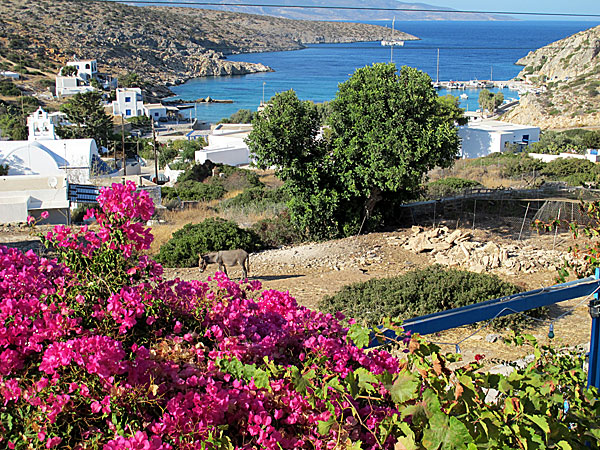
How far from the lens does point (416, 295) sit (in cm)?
980

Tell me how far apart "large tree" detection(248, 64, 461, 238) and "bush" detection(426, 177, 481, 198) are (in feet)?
17.6

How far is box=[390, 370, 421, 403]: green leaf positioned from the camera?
2416 millimetres

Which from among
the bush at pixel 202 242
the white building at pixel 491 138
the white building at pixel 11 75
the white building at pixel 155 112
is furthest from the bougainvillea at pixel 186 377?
the white building at pixel 11 75

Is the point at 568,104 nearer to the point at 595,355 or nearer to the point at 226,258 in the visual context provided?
the point at 226,258

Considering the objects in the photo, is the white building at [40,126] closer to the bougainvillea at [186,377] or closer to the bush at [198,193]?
the bush at [198,193]

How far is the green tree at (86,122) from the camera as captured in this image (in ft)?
191

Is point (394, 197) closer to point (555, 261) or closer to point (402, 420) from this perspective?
point (555, 261)

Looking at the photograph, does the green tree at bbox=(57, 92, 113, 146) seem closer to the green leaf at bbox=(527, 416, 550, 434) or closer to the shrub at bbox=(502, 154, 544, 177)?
the shrub at bbox=(502, 154, 544, 177)

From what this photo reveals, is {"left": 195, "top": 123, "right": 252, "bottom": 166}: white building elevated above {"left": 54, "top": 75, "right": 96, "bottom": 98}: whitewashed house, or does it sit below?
below

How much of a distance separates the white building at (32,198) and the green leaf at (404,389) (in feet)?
68.4

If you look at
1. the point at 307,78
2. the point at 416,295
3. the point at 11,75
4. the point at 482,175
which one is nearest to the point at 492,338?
the point at 416,295

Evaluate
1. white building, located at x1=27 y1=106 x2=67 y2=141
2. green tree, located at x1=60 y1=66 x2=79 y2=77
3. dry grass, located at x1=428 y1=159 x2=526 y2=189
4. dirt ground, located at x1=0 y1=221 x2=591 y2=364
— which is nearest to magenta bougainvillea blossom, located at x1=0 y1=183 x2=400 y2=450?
dirt ground, located at x1=0 y1=221 x2=591 y2=364

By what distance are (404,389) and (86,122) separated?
202 ft

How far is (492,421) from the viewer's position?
8.02 ft
